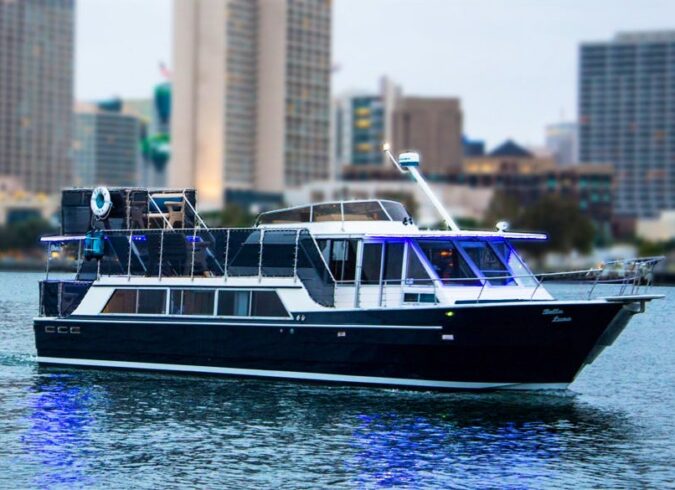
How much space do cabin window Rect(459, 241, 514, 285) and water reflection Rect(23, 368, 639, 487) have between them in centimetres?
356

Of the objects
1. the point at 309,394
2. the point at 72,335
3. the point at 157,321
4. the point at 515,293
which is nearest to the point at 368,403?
the point at 309,394

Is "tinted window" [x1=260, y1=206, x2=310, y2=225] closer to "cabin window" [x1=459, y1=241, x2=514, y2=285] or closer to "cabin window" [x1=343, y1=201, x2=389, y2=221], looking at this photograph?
"cabin window" [x1=343, y1=201, x2=389, y2=221]

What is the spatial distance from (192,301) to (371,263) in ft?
20.1

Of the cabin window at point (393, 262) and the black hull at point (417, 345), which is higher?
the cabin window at point (393, 262)

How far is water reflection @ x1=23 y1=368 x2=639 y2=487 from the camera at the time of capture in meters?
32.7

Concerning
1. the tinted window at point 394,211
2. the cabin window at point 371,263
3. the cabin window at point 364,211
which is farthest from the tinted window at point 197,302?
the tinted window at point 394,211

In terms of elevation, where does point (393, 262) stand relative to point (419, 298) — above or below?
above

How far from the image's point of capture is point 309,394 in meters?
42.7

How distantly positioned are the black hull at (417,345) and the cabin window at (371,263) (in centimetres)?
148

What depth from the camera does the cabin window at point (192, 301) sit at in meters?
45.2

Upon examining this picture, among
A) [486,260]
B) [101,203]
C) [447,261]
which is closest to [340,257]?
[447,261]

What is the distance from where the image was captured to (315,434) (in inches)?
1454

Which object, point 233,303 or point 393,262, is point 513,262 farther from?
point 233,303

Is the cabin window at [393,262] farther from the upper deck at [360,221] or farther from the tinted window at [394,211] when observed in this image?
the tinted window at [394,211]
